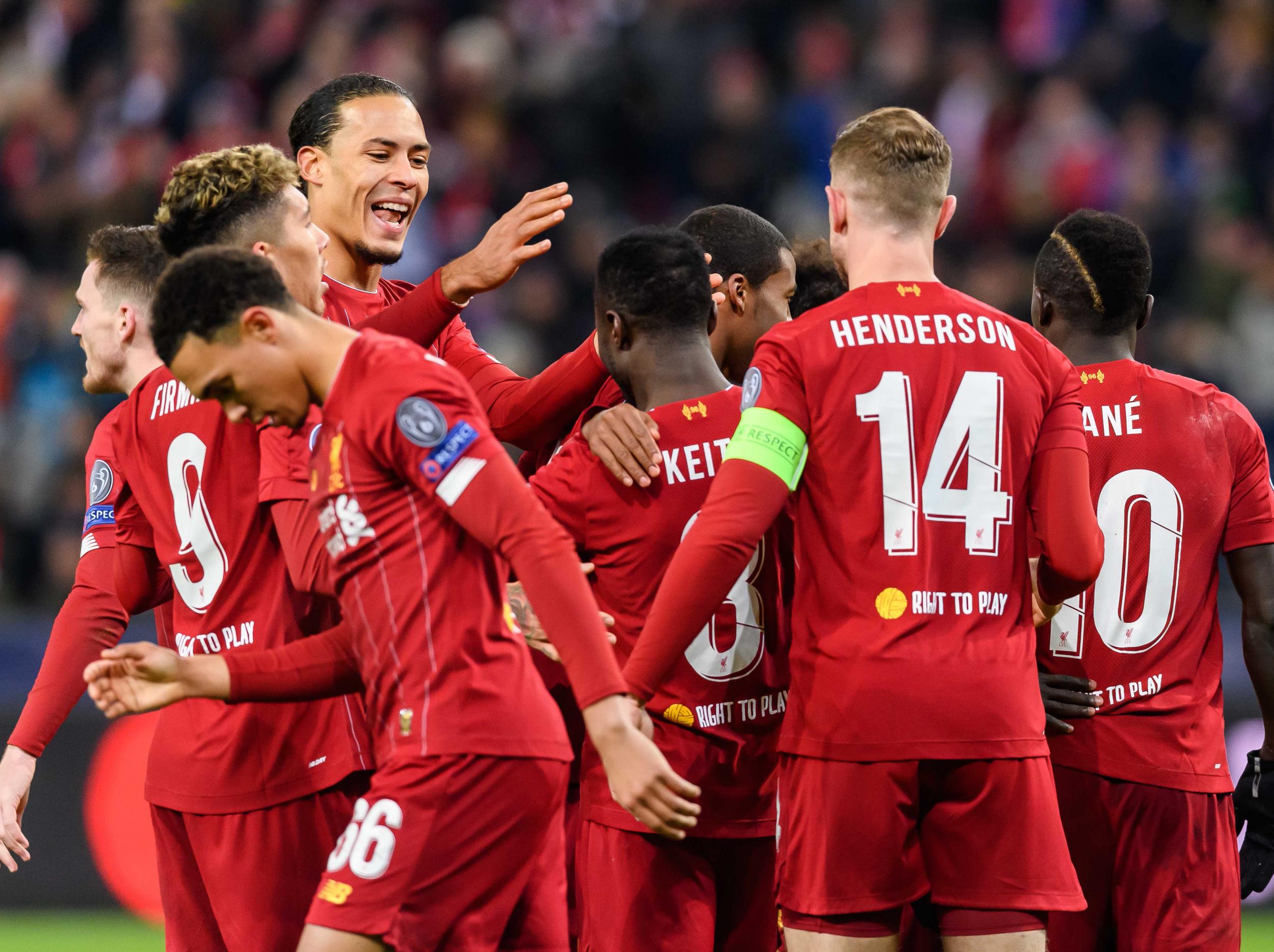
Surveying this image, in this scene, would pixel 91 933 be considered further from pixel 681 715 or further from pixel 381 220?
pixel 681 715

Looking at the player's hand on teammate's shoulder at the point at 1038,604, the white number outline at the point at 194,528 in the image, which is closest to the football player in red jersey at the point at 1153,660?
the player's hand on teammate's shoulder at the point at 1038,604

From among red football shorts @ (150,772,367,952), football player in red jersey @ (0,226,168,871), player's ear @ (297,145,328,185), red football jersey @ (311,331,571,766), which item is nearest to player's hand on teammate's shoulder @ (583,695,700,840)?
red football jersey @ (311,331,571,766)

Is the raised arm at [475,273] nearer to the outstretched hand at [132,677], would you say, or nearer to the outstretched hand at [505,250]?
the outstretched hand at [505,250]

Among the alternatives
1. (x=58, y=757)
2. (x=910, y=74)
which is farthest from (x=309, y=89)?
(x=58, y=757)

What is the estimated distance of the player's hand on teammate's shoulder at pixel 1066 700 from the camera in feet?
14.9

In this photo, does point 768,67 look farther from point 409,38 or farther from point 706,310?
point 706,310

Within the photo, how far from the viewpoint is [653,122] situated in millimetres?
12414

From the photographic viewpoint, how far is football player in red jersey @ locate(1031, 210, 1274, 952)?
179 inches

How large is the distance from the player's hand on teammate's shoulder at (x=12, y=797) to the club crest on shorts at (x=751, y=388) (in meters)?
2.27

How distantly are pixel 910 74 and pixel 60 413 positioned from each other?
6.32 metres

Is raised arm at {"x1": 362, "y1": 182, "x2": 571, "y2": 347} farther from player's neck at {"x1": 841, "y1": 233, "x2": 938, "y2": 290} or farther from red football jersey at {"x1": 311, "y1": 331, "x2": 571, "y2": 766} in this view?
red football jersey at {"x1": 311, "y1": 331, "x2": 571, "y2": 766}

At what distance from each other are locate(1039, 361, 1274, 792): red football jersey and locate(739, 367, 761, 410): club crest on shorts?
1.17 meters

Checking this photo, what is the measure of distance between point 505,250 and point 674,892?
1.81 metres

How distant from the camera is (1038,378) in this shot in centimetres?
400
